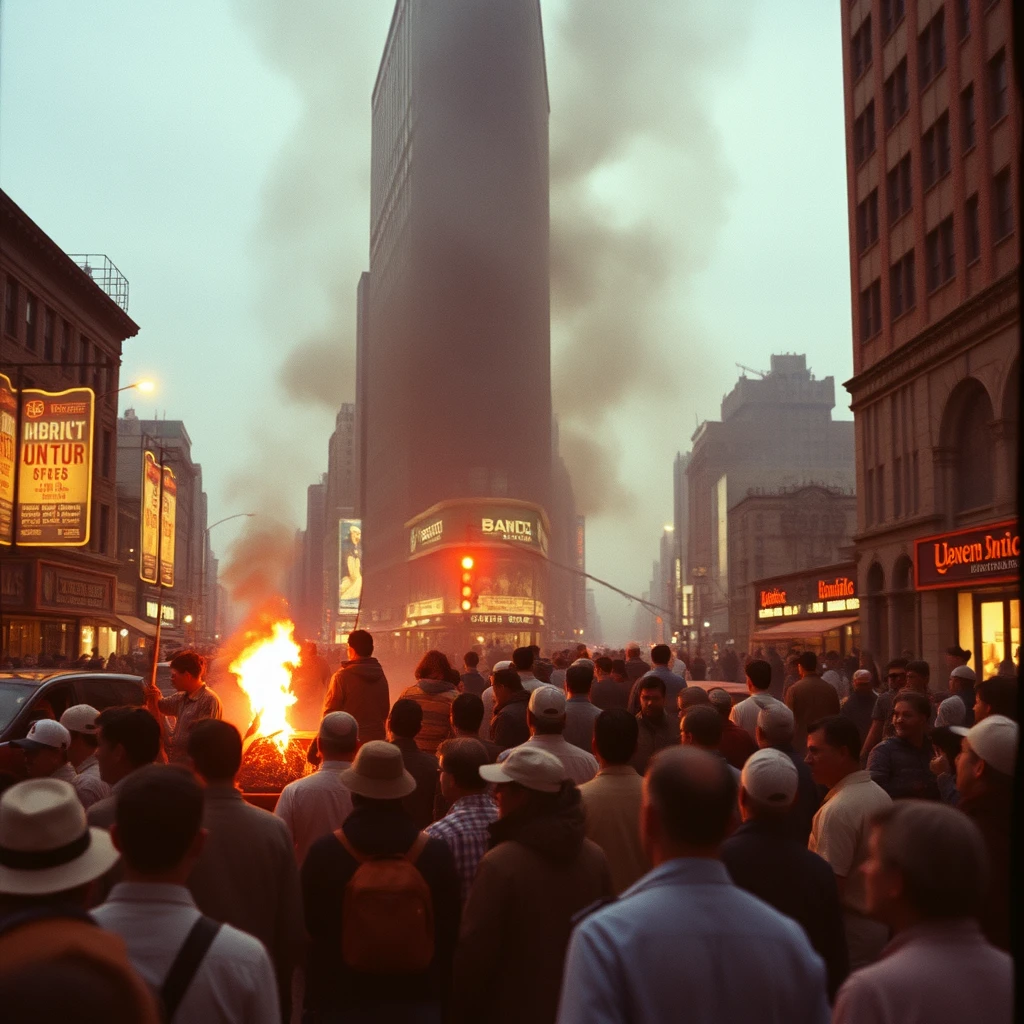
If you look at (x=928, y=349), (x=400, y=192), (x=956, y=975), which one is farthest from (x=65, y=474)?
(x=400, y=192)

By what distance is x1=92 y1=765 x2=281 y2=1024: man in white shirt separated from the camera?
3057mm

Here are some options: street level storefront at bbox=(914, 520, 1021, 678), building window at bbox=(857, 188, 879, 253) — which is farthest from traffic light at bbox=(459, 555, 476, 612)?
building window at bbox=(857, 188, 879, 253)

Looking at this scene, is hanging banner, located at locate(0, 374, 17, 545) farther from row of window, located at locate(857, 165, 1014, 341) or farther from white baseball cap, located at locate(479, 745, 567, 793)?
white baseball cap, located at locate(479, 745, 567, 793)

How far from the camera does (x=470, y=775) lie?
5.84 metres

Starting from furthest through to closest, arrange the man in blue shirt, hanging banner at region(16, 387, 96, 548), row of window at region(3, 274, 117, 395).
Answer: row of window at region(3, 274, 117, 395) → hanging banner at region(16, 387, 96, 548) → the man in blue shirt

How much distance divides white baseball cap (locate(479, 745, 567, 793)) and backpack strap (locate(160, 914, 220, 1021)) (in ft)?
5.64

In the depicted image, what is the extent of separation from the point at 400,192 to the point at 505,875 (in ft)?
577

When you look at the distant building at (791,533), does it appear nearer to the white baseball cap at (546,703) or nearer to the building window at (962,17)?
the building window at (962,17)

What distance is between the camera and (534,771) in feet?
Answer: 15.1

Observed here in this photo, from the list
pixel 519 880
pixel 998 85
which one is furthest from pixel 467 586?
pixel 519 880

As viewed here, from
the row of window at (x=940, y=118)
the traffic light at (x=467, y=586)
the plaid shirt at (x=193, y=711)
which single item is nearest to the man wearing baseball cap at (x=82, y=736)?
the plaid shirt at (x=193, y=711)

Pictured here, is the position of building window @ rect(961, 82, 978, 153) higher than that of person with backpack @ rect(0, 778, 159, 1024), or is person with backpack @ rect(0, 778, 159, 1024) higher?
building window @ rect(961, 82, 978, 153)

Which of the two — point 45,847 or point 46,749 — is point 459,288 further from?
point 45,847

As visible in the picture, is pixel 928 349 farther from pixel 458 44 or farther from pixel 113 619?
pixel 458 44
